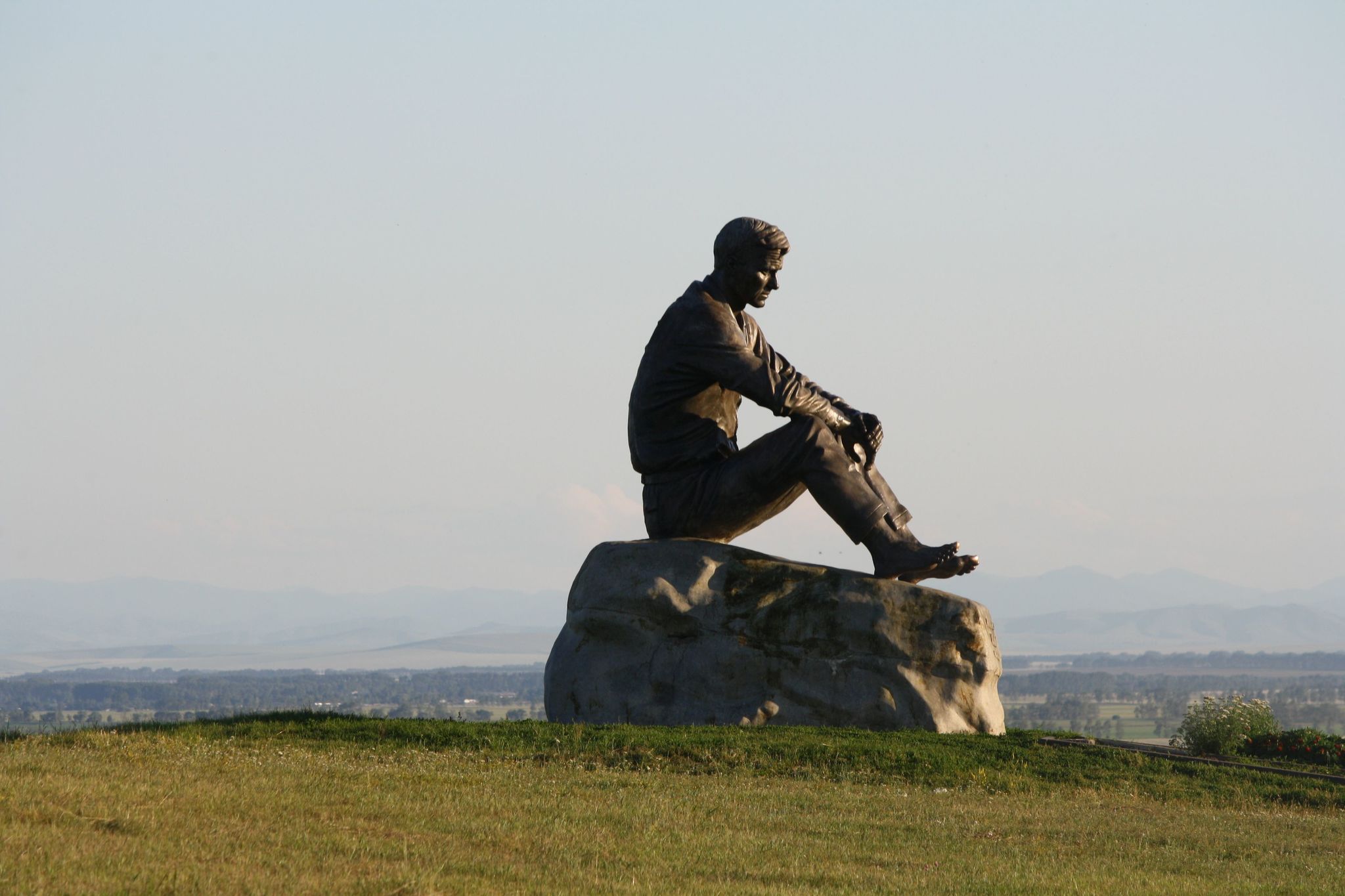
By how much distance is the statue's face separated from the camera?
61.5ft

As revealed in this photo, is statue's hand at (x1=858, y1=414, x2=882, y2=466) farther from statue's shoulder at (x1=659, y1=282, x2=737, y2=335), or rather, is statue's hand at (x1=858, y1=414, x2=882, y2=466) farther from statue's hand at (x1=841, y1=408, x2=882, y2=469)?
statue's shoulder at (x1=659, y1=282, x2=737, y2=335)

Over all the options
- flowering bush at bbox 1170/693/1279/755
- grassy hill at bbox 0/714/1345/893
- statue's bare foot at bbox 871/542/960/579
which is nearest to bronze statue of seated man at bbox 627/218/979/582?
statue's bare foot at bbox 871/542/960/579

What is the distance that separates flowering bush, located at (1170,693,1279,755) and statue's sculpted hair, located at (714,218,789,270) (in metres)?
8.94

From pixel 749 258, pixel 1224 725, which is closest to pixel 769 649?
pixel 749 258

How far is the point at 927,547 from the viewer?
59.6 ft

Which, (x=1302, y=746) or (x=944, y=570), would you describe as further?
(x=1302, y=746)

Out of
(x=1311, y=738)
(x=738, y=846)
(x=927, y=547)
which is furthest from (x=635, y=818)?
(x=1311, y=738)

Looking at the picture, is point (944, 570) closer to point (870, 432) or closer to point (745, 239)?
point (870, 432)

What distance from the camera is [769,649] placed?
17.8m

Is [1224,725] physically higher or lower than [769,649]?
lower

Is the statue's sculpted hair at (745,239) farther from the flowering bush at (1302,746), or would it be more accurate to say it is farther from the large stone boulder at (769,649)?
the flowering bush at (1302,746)

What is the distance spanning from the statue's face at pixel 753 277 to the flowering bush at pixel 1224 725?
28.1 ft

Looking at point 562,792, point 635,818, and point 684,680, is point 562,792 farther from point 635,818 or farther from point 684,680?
point 684,680

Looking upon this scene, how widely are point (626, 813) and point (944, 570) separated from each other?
22.8 ft
